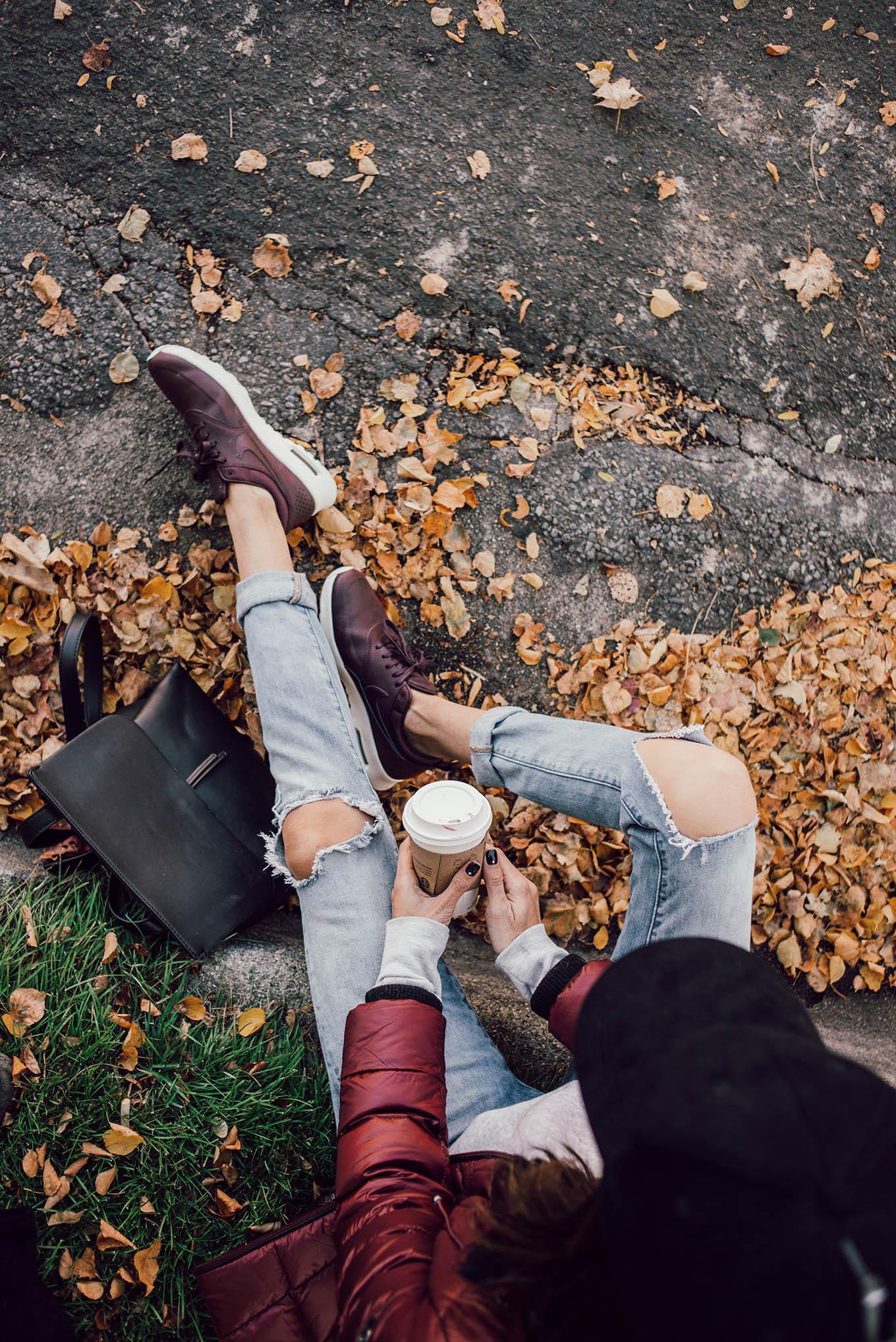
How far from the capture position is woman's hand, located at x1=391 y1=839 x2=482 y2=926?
183 centimetres

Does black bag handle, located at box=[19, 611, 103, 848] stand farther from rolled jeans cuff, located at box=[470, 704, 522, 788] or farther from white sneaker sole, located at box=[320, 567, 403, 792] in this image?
rolled jeans cuff, located at box=[470, 704, 522, 788]

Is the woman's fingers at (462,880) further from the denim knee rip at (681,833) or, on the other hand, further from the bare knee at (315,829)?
the denim knee rip at (681,833)

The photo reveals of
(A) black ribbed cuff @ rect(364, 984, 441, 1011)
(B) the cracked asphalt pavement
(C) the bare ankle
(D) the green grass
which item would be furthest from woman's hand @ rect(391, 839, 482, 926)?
(B) the cracked asphalt pavement

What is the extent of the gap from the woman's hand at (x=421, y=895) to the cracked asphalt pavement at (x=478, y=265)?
75 centimetres

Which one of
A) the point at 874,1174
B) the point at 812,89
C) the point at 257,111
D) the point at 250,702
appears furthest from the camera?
the point at 812,89

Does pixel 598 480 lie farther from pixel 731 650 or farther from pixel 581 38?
pixel 581 38

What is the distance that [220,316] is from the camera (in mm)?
2477

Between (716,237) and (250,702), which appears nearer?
(250,702)

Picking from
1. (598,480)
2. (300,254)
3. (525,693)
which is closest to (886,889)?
(525,693)

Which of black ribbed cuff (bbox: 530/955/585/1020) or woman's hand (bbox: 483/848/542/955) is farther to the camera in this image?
woman's hand (bbox: 483/848/542/955)

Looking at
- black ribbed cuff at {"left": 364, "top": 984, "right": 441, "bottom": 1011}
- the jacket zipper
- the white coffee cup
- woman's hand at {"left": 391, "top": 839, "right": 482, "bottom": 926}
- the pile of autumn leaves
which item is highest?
the white coffee cup

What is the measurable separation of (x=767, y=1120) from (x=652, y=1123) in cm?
13

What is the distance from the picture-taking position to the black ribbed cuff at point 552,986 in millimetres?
1841

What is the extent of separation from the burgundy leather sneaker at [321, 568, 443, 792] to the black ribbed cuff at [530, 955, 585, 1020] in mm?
715
